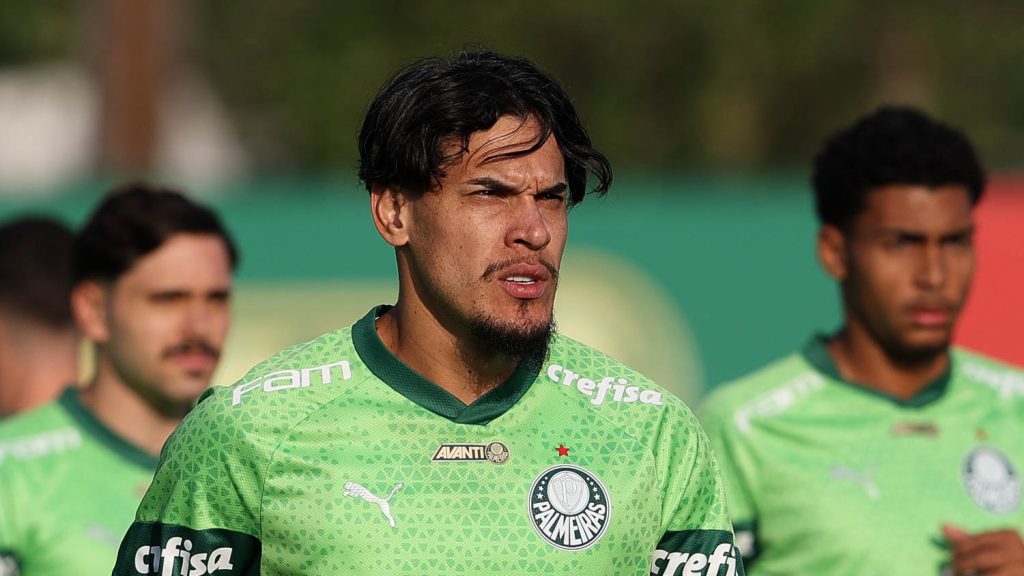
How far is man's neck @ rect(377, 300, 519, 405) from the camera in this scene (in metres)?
3.64

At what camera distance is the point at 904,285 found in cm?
515

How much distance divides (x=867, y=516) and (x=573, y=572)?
69.5 inches

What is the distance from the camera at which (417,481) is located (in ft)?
11.4

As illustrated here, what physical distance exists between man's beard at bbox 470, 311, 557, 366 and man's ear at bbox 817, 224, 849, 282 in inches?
81.7

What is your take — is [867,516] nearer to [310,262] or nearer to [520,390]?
[520,390]

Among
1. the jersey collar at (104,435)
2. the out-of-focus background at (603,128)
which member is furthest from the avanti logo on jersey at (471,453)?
the out-of-focus background at (603,128)

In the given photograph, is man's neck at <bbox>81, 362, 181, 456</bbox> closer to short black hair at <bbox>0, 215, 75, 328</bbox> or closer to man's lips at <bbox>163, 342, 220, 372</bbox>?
man's lips at <bbox>163, 342, 220, 372</bbox>

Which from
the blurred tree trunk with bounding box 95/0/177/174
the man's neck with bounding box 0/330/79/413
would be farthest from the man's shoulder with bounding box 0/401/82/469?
the blurred tree trunk with bounding box 95/0/177/174

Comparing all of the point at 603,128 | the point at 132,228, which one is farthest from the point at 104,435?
the point at 603,128

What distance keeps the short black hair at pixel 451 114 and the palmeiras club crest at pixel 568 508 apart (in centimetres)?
64

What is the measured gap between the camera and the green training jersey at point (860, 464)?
4.94 m

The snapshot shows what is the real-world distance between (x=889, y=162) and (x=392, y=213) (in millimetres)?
2261

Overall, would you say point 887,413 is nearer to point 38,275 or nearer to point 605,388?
point 605,388

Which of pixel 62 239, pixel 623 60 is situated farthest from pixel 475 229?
pixel 623 60
